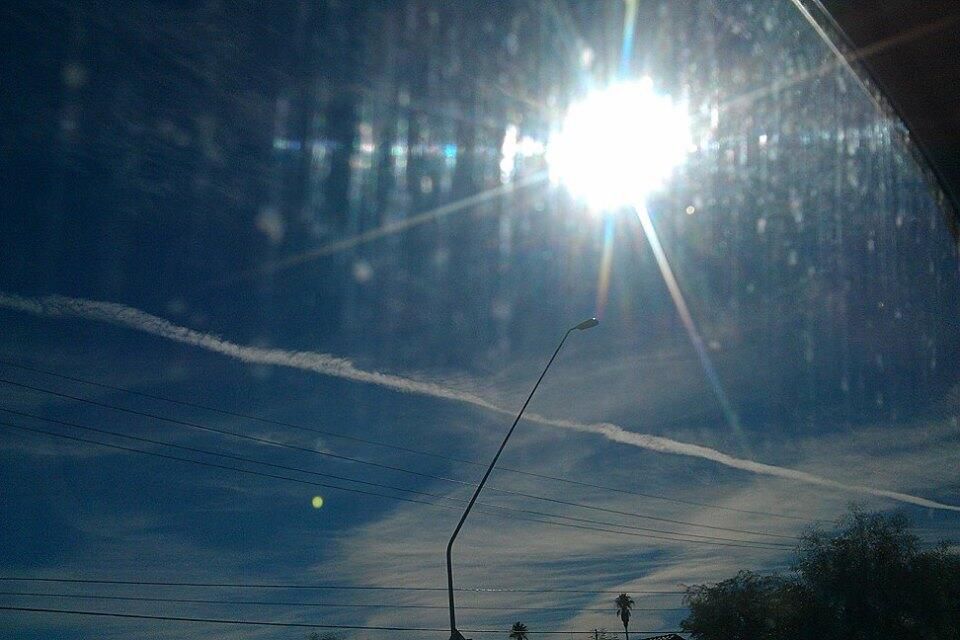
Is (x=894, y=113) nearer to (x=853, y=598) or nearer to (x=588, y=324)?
(x=588, y=324)

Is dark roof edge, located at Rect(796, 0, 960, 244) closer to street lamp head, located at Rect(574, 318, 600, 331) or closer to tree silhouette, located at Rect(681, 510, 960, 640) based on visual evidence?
street lamp head, located at Rect(574, 318, 600, 331)

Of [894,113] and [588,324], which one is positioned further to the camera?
[588,324]

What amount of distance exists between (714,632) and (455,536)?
20284mm

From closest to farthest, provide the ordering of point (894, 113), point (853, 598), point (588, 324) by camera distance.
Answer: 1. point (894, 113)
2. point (588, 324)
3. point (853, 598)

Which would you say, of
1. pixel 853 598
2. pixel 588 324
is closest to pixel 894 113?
pixel 588 324

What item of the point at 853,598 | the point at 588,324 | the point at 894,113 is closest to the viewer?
the point at 894,113

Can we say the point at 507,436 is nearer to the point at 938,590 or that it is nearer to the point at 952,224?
the point at 952,224

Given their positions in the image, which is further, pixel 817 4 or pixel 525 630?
pixel 525 630

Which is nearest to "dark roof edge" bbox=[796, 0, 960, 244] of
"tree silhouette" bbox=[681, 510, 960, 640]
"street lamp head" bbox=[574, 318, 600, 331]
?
"street lamp head" bbox=[574, 318, 600, 331]

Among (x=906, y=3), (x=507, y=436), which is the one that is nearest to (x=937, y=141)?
(x=906, y=3)

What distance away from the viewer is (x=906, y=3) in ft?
19.6

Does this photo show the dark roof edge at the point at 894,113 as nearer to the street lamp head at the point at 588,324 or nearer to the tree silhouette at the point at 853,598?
the street lamp head at the point at 588,324

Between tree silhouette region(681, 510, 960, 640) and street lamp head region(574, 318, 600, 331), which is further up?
street lamp head region(574, 318, 600, 331)

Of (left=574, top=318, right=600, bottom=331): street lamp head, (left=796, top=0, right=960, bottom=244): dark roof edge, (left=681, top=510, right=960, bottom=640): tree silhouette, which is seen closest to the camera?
(left=796, top=0, right=960, bottom=244): dark roof edge
